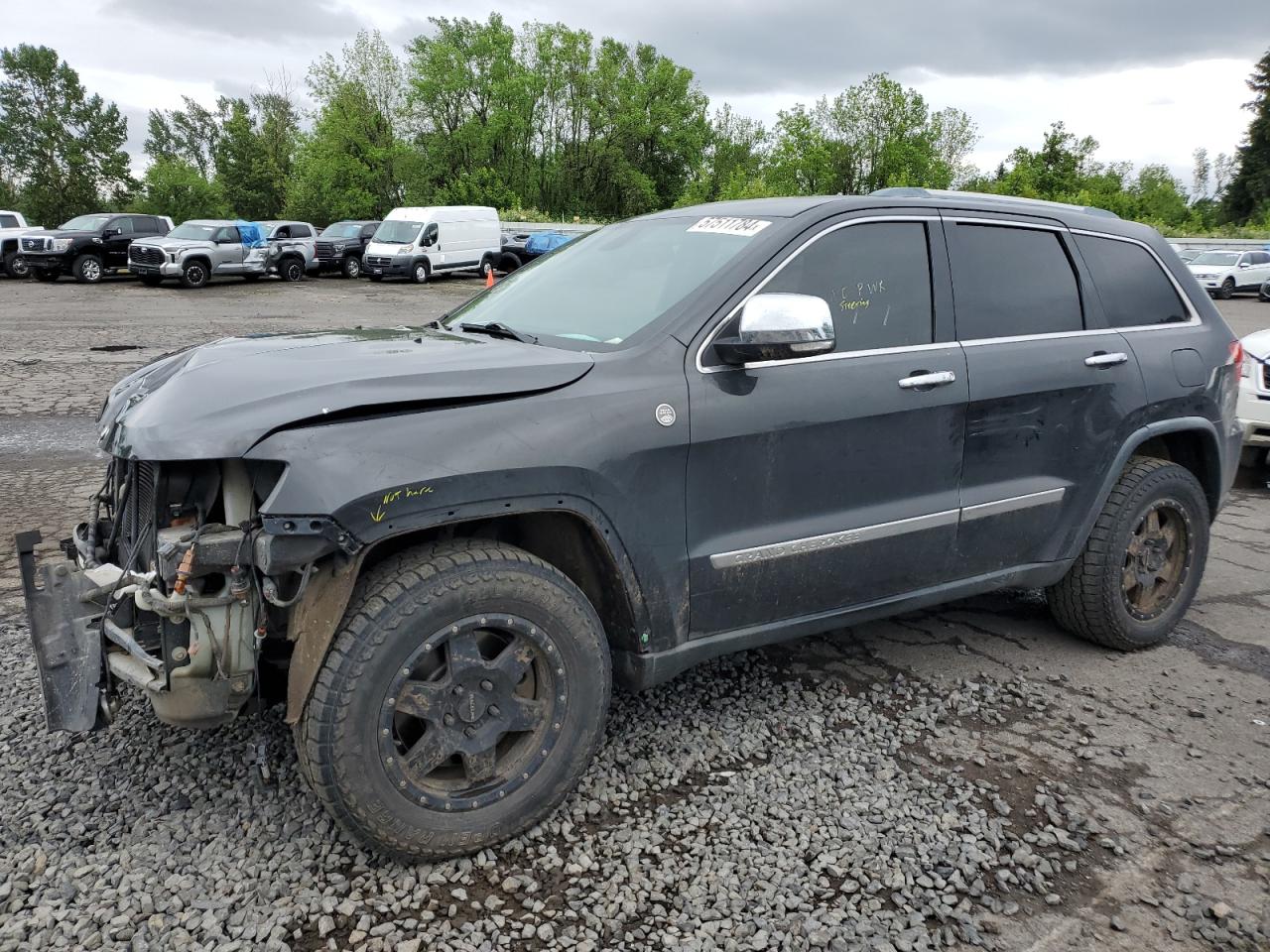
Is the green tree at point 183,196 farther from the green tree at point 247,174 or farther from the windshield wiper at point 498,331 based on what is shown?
the windshield wiper at point 498,331

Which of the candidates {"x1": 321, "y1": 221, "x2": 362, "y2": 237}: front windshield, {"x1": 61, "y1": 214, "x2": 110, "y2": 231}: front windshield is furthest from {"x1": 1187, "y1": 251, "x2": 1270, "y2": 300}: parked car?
{"x1": 61, "y1": 214, "x2": 110, "y2": 231}: front windshield

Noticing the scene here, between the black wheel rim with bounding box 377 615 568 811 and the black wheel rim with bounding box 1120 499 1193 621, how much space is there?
2.71 metres

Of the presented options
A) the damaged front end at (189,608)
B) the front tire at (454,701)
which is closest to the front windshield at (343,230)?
the damaged front end at (189,608)

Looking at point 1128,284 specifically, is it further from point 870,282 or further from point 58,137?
point 58,137

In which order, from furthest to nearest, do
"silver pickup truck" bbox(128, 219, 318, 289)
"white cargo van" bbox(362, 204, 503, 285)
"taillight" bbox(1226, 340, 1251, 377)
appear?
"white cargo van" bbox(362, 204, 503, 285)
"silver pickup truck" bbox(128, 219, 318, 289)
"taillight" bbox(1226, 340, 1251, 377)

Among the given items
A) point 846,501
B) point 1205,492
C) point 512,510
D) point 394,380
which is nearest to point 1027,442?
point 846,501

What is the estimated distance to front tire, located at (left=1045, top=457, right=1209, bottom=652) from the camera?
4.06 metres

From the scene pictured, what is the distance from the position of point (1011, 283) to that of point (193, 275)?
2532cm

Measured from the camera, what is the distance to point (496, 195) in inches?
2379

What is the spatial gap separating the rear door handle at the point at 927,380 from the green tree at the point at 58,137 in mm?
65033

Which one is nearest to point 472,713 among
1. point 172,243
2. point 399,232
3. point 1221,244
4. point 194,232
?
point 172,243

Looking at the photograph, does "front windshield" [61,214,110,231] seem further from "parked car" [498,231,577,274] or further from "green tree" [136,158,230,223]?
"green tree" [136,158,230,223]

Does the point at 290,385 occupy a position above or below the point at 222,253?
below

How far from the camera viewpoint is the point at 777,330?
9.46 ft
